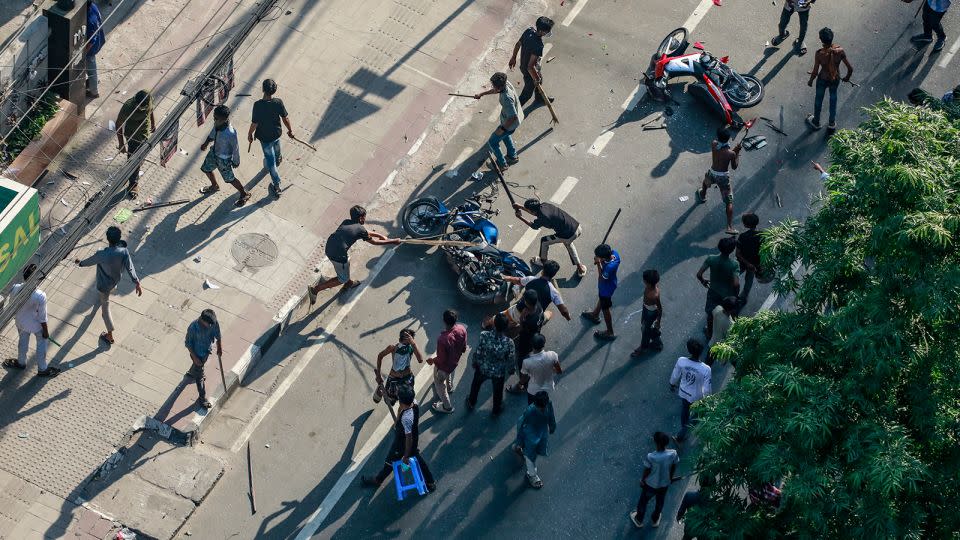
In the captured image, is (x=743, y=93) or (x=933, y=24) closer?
(x=743, y=93)

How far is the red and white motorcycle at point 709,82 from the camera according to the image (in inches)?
883

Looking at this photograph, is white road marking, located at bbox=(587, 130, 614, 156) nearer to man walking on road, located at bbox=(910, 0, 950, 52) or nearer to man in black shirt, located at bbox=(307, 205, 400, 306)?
man in black shirt, located at bbox=(307, 205, 400, 306)

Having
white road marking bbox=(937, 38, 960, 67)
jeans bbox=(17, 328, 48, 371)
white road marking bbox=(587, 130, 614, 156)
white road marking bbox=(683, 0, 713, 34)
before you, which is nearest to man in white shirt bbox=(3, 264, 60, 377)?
jeans bbox=(17, 328, 48, 371)

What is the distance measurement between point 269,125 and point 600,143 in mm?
5625

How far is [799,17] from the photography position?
935 inches

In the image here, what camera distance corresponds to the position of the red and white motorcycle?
2242cm

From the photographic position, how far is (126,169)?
17.6 meters

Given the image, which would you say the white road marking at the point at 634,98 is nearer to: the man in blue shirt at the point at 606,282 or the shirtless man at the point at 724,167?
the shirtless man at the point at 724,167

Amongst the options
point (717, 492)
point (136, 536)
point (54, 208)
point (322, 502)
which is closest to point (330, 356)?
point (322, 502)

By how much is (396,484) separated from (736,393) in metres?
5.32

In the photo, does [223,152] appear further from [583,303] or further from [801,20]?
[801,20]

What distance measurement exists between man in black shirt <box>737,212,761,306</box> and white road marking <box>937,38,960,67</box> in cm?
711

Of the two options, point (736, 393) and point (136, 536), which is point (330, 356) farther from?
point (736, 393)

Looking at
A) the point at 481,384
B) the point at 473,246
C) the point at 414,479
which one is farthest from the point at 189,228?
the point at 414,479
